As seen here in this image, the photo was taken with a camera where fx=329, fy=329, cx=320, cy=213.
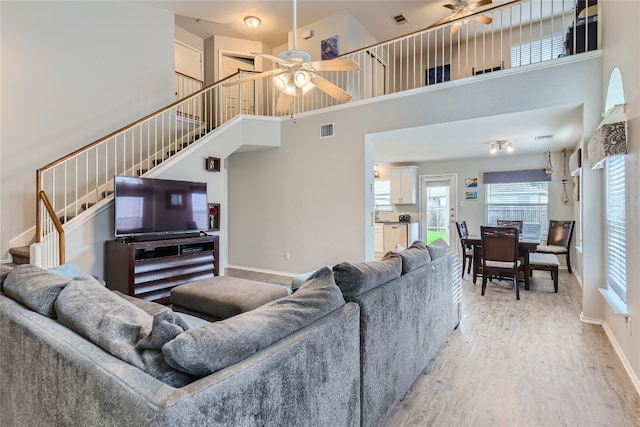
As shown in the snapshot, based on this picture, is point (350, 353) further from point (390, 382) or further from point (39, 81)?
point (39, 81)

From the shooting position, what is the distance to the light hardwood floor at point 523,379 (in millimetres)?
1980

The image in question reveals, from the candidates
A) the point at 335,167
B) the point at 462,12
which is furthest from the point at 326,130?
the point at 462,12

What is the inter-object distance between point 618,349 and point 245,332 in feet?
10.8

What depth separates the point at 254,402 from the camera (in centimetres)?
103

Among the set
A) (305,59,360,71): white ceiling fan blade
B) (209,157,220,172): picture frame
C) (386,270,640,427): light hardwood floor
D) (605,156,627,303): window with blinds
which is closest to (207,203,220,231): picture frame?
(209,157,220,172): picture frame

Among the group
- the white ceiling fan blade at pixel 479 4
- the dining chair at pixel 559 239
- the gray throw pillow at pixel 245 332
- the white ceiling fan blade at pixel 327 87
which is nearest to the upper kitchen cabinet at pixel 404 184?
the dining chair at pixel 559 239

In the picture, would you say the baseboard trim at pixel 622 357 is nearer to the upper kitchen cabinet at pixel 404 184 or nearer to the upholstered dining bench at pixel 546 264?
the upholstered dining bench at pixel 546 264

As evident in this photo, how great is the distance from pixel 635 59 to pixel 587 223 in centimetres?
182

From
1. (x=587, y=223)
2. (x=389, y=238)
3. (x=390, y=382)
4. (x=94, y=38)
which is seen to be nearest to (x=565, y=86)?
(x=587, y=223)

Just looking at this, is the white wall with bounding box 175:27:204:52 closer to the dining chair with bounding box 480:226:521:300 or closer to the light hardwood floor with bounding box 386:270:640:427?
the dining chair with bounding box 480:226:521:300

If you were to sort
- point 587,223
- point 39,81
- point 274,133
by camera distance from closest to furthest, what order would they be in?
point 587,223
point 39,81
point 274,133

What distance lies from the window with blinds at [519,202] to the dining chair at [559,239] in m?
0.59

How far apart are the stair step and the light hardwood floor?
14.2 feet

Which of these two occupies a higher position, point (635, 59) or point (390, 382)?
point (635, 59)
